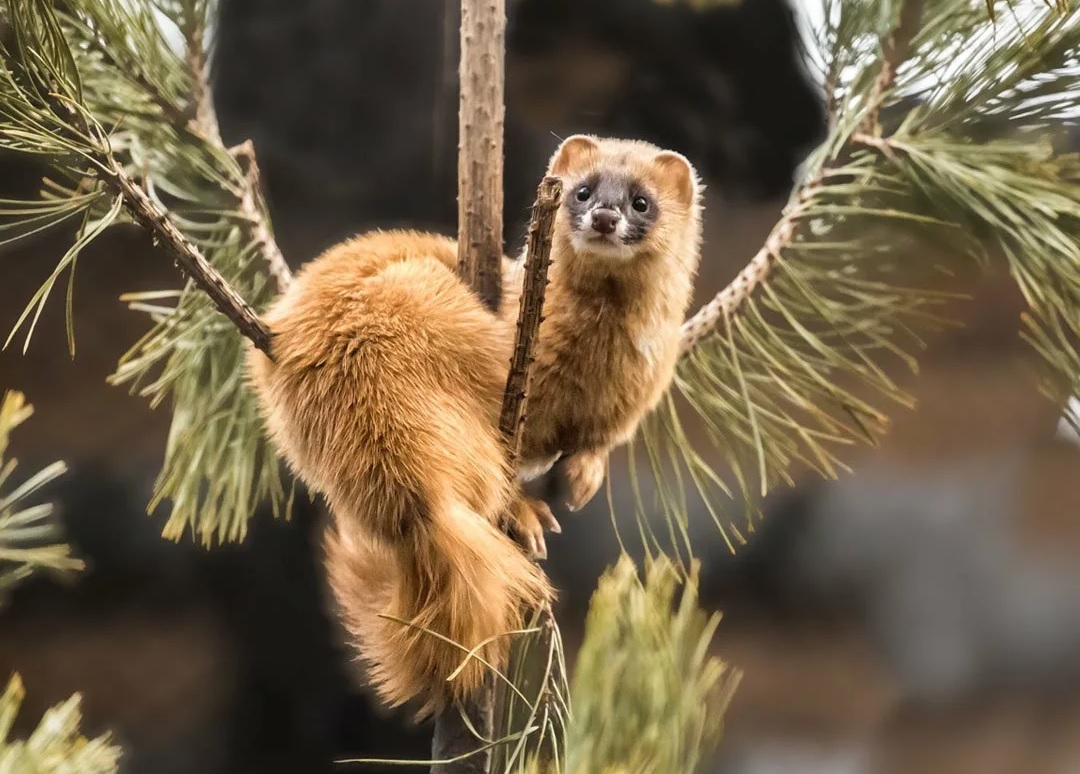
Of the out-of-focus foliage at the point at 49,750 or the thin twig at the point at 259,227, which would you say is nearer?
the out-of-focus foliage at the point at 49,750

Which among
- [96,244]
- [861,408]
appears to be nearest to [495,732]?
[861,408]

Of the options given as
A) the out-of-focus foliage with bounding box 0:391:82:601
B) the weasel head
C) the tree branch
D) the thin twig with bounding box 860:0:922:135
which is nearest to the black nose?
the weasel head

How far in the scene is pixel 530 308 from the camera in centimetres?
59

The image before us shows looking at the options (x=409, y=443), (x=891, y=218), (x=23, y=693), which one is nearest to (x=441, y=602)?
(x=409, y=443)

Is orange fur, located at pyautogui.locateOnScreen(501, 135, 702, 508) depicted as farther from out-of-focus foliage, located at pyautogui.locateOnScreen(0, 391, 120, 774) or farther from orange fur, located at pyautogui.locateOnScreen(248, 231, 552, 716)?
out-of-focus foliage, located at pyautogui.locateOnScreen(0, 391, 120, 774)

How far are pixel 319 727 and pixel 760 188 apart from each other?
0.80m

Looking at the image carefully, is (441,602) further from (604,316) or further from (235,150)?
(235,150)

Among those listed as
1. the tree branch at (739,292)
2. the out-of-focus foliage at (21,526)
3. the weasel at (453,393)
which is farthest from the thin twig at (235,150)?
the tree branch at (739,292)

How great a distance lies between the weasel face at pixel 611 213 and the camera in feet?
2.22

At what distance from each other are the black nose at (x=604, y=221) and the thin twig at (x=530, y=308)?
0.08m

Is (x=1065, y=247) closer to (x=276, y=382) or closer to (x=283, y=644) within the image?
(x=276, y=382)

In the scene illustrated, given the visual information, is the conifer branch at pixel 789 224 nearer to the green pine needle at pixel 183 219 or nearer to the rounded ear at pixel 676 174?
the rounded ear at pixel 676 174

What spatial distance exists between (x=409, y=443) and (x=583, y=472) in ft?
0.80

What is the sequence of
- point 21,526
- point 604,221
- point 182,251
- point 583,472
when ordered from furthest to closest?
point 21,526 < point 583,472 < point 604,221 < point 182,251
